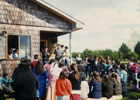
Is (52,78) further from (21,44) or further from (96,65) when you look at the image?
(21,44)

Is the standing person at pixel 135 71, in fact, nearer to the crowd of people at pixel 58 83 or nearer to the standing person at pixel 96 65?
the crowd of people at pixel 58 83

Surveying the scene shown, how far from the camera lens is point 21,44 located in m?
10.7

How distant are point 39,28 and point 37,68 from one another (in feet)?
18.7

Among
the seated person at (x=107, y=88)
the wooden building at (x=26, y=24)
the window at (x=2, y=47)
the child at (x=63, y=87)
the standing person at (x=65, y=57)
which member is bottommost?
the seated person at (x=107, y=88)

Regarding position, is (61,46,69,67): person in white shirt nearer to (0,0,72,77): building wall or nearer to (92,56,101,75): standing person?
(0,0,72,77): building wall

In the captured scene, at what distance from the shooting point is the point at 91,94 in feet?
21.5

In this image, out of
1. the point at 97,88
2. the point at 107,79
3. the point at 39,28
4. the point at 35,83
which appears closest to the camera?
the point at 35,83

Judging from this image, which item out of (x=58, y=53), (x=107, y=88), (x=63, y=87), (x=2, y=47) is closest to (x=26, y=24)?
(x=2, y=47)

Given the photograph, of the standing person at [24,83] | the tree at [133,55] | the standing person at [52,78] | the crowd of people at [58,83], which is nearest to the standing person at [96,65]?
the crowd of people at [58,83]

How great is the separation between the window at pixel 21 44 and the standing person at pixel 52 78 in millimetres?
5220

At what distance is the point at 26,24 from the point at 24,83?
7093mm

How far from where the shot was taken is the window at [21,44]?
1062 cm

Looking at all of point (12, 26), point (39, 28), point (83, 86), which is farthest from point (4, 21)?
point (83, 86)

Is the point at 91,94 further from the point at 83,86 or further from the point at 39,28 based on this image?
the point at 39,28
